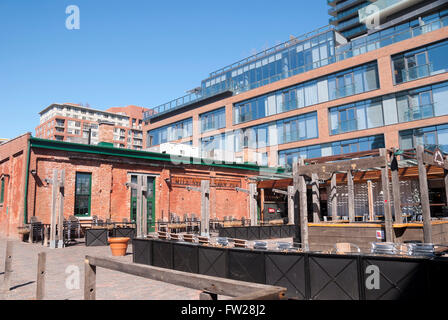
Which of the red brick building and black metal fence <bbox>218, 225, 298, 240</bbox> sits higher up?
the red brick building

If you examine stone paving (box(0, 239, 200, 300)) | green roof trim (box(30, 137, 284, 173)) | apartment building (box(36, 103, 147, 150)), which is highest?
apartment building (box(36, 103, 147, 150))

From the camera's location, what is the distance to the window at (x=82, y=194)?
68.7ft

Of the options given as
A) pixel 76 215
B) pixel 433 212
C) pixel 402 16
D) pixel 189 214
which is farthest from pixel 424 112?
pixel 402 16

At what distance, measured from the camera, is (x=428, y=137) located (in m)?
27.5

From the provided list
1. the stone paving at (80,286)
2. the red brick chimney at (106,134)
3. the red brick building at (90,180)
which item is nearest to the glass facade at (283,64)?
the red brick building at (90,180)

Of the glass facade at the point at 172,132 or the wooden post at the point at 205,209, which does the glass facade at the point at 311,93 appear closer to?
the glass facade at the point at 172,132

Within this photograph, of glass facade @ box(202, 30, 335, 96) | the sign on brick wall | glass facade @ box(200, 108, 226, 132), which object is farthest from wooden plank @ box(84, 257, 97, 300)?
glass facade @ box(200, 108, 226, 132)

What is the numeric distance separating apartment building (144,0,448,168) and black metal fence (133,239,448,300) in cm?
2379

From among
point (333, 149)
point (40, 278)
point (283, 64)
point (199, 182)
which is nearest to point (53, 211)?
point (40, 278)

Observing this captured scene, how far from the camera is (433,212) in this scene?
2639cm

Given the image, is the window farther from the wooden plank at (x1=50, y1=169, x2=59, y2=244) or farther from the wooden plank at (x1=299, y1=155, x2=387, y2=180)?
the wooden plank at (x1=299, y1=155, x2=387, y2=180)

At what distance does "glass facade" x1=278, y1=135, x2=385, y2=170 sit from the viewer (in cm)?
3058
